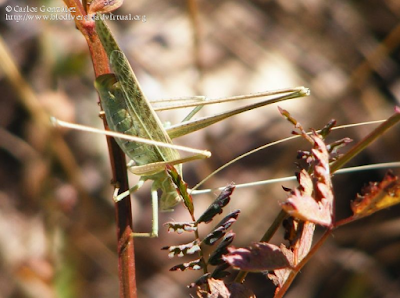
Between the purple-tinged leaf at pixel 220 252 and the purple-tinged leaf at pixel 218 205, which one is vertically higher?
the purple-tinged leaf at pixel 218 205

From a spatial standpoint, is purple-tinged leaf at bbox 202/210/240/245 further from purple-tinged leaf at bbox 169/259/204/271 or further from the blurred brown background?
the blurred brown background

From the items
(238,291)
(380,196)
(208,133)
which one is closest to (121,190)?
(238,291)

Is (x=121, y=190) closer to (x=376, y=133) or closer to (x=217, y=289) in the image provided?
(x=217, y=289)

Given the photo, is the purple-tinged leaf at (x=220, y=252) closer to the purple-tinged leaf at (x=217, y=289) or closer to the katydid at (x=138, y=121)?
the purple-tinged leaf at (x=217, y=289)

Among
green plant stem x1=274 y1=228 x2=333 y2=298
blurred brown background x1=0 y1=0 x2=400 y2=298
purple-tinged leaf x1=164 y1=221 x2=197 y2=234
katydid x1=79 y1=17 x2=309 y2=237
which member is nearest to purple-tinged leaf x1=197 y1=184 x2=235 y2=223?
purple-tinged leaf x1=164 y1=221 x2=197 y2=234

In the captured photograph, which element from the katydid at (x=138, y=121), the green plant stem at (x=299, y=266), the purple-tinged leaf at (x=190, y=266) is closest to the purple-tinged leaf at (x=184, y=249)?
the purple-tinged leaf at (x=190, y=266)

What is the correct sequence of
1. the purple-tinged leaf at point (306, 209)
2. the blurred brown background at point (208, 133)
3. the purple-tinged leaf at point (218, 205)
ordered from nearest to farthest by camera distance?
the purple-tinged leaf at point (306, 209) < the purple-tinged leaf at point (218, 205) < the blurred brown background at point (208, 133)
